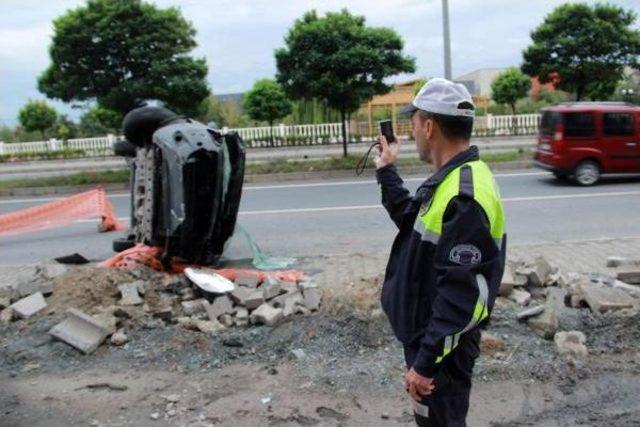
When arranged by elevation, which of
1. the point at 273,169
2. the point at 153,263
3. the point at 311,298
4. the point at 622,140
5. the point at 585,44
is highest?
the point at 585,44

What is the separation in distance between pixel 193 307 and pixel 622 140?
38.2 ft

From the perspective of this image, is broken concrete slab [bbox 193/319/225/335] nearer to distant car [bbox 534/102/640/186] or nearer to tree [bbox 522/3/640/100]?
distant car [bbox 534/102/640/186]

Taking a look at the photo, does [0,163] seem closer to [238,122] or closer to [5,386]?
[238,122]

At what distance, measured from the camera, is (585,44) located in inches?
771

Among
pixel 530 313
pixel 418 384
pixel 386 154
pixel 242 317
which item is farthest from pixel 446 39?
pixel 418 384

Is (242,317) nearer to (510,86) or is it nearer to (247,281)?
(247,281)

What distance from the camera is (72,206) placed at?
41.4ft

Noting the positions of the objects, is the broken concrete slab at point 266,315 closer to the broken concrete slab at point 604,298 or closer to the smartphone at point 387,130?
the broken concrete slab at point 604,298

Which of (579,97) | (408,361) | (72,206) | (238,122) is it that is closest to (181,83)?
(72,206)

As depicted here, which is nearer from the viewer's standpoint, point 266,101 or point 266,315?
point 266,315

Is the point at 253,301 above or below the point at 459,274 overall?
below

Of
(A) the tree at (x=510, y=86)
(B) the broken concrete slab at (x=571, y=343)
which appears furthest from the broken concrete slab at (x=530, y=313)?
(A) the tree at (x=510, y=86)

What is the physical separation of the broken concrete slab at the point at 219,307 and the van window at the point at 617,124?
11.2 meters

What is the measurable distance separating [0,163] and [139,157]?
84.3 ft
